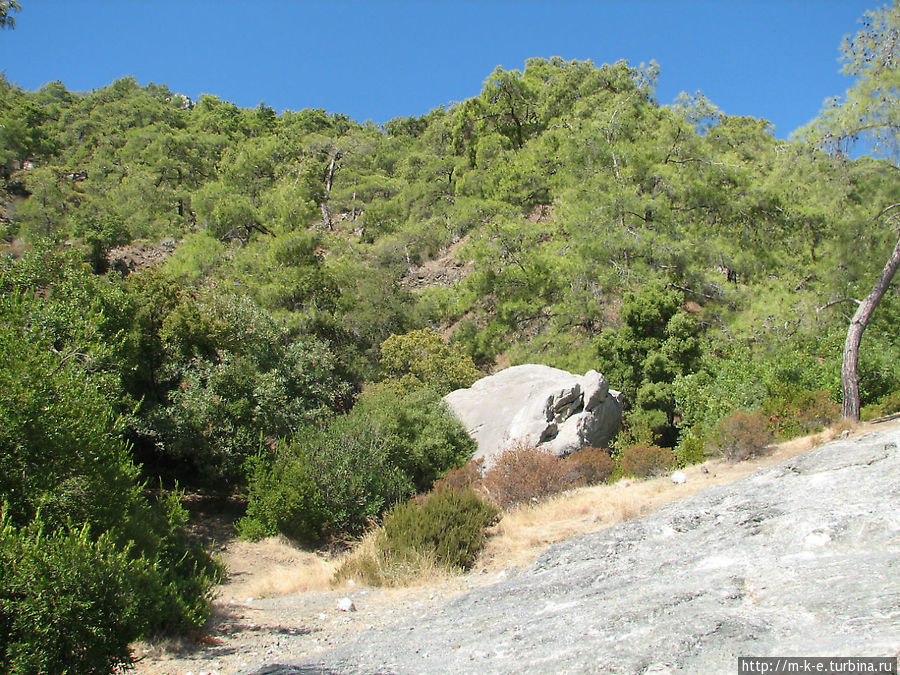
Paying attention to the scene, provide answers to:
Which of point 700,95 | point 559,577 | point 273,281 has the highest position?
point 700,95

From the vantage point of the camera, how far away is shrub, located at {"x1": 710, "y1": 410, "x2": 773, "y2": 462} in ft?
43.4

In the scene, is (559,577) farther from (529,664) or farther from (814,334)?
(814,334)

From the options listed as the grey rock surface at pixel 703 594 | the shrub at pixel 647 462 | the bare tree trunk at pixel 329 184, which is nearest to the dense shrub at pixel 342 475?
the shrub at pixel 647 462

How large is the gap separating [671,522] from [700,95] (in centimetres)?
2223

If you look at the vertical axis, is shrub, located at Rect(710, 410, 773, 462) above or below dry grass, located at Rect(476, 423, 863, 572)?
above

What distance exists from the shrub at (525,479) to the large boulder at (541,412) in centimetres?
154

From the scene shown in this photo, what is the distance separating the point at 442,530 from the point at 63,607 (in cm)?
667

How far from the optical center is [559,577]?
8.59 metres

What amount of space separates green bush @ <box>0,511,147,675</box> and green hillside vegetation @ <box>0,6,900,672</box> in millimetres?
64

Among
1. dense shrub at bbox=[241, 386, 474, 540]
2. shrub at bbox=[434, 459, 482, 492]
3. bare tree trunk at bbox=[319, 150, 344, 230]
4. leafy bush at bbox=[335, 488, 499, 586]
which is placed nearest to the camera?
leafy bush at bbox=[335, 488, 499, 586]

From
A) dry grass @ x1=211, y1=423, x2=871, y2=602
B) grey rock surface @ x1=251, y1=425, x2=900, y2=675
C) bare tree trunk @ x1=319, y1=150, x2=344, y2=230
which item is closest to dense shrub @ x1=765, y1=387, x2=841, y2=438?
dry grass @ x1=211, y1=423, x2=871, y2=602

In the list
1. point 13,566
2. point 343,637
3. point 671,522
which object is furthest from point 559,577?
point 13,566

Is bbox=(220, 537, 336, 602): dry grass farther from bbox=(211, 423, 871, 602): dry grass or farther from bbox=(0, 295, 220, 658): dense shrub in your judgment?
bbox=(0, 295, 220, 658): dense shrub

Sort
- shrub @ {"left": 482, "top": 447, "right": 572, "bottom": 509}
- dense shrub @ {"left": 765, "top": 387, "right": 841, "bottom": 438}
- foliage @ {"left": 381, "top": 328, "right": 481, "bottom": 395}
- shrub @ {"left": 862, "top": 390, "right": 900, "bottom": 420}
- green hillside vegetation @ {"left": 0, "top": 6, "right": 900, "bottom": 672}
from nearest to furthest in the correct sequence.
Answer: green hillside vegetation @ {"left": 0, "top": 6, "right": 900, "bottom": 672}, shrub @ {"left": 482, "top": 447, "right": 572, "bottom": 509}, dense shrub @ {"left": 765, "top": 387, "right": 841, "bottom": 438}, shrub @ {"left": 862, "top": 390, "right": 900, "bottom": 420}, foliage @ {"left": 381, "top": 328, "right": 481, "bottom": 395}
